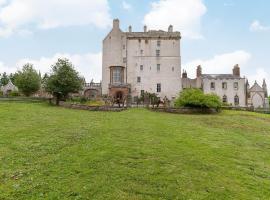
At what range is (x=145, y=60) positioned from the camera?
55594 millimetres

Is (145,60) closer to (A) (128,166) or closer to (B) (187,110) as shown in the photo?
(B) (187,110)

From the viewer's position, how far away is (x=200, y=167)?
12117mm

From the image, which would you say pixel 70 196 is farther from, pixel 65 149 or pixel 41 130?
pixel 41 130

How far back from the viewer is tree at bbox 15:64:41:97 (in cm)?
5122

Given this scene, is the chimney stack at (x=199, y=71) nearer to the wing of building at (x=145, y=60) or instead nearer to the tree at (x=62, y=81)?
the wing of building at (x=145, y=60)

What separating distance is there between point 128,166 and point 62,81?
33.4 meters

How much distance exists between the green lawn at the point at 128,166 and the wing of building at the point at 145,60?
35.8 m

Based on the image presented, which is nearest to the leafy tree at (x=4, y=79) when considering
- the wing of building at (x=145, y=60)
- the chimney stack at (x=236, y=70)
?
the wing of building at (x=145, y=60)

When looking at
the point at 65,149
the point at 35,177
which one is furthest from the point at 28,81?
the point at 35,177

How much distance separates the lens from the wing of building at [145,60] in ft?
181

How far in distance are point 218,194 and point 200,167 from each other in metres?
2.58

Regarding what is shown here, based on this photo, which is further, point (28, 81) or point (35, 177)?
point (28, 81)

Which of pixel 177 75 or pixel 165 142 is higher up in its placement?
pixel 177 75

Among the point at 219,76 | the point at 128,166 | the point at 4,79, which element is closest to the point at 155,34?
the point at 219,76
